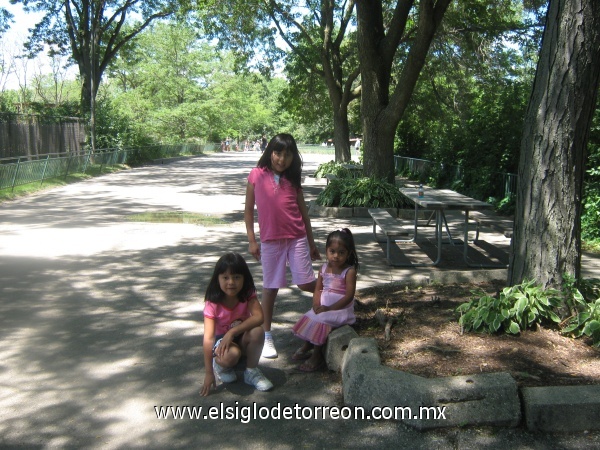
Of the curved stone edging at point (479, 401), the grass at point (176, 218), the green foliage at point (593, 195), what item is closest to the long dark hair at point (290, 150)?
the curved stone edging at point (479, 401)

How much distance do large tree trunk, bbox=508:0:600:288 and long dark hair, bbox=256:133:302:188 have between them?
5.84 ft

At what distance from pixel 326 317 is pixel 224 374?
0.92 metres

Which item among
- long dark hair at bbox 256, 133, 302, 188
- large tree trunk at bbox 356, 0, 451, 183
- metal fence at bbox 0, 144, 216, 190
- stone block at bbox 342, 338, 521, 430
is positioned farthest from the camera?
metal fence at bbox 0, 144, 216, 190

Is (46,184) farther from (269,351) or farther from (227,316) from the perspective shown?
(227,316)

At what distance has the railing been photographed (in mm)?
14219

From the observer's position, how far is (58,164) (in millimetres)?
21922

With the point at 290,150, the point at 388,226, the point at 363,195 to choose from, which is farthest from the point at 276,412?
the point at 363,195

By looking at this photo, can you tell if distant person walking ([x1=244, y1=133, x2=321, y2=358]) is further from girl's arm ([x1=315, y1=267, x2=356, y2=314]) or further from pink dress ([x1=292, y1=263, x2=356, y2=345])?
girl's arm ([x1=315, y1=267, x2=356, y2=314])

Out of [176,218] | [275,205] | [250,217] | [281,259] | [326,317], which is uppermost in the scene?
[275,205]

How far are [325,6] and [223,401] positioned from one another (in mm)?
22417

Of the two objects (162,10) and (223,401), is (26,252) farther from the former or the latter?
(162,10)

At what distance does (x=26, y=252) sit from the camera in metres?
9.45

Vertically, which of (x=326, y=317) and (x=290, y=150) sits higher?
(x=290, y=150)

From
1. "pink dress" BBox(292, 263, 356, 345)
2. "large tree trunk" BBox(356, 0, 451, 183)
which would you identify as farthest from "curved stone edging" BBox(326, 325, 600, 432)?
"large tree trunk" BBox(356, 0, 451, 183)
